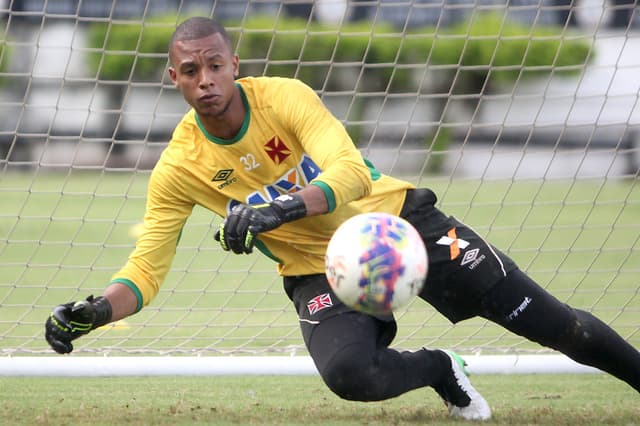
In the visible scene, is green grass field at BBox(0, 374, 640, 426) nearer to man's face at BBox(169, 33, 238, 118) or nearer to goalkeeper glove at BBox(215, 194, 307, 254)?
goalkeeper glove at BBox(215, 194, 307, 254)

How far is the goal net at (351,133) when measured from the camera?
6.31 metres

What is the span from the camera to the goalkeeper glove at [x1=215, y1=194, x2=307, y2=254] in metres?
3.36

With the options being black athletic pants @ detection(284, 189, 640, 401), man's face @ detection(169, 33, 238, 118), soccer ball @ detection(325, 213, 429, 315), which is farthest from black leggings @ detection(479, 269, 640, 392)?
man's face @ detection(169, 33, 238, 118)

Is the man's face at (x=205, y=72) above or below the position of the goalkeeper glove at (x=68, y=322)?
above

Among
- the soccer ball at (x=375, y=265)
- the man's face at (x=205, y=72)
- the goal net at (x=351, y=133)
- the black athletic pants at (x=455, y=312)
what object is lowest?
the goal net at (x=351, y=133)

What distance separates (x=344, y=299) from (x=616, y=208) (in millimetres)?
10568

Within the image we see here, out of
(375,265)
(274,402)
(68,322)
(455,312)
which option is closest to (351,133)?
(274,402)

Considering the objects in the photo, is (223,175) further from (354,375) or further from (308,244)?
(354,375)

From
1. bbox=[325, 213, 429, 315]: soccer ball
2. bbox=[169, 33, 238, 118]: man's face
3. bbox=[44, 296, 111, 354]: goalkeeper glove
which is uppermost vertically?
bbox=[169, 33, 238, 118]: man's face

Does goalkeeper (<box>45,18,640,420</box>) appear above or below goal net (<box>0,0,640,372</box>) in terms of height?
above

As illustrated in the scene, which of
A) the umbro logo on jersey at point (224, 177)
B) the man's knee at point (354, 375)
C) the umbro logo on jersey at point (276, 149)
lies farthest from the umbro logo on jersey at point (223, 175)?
the man's knee at point (354, 375)

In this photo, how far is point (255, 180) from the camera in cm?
413

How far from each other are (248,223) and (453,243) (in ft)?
3.78

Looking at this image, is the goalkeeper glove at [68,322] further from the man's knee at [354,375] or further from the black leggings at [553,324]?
the black leggings at [553,324]
